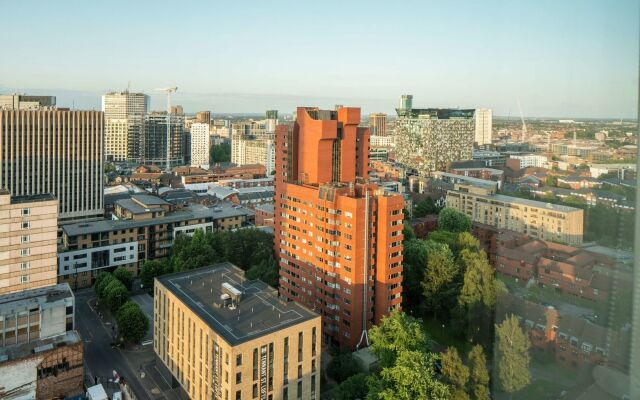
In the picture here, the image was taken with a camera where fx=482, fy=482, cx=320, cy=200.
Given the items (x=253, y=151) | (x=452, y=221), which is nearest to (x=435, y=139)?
(x=253, y=151)

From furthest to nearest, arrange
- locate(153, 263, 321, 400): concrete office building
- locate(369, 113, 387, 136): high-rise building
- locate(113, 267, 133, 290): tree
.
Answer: locate(369, 113, 387, 136): high-rise building
locate(113, 267, 133, 290): tree
locate(153, 263, 321, 400): concrete office building

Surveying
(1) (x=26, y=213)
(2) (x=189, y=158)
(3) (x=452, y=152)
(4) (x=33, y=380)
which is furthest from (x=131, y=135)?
(4) (x=33, y=380)

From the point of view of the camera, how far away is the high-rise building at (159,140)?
28000mm

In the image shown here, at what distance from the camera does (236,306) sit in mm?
5680

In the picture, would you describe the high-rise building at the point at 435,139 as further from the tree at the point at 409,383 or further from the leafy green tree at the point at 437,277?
the tree at the point at 409,383

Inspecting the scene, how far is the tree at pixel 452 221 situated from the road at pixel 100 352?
8203mm

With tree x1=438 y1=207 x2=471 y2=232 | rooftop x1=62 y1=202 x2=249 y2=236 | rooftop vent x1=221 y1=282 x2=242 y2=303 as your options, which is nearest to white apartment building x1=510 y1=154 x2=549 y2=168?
rooftop vent x1=221 y1=282 x2=242 y2=303

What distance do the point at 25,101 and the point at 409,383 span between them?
17.0 meters

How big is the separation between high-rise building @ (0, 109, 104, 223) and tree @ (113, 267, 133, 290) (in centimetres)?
515

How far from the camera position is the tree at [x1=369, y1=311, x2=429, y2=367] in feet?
18.1

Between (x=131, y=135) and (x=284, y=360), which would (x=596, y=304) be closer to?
(x=284, y=360)

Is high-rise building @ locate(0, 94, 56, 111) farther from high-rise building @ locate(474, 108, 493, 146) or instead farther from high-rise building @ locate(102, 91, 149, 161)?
high-rise building @ locate(474, 108, 493, 146)

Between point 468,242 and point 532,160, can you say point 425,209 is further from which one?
point 532,160

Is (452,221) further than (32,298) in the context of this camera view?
Yes
